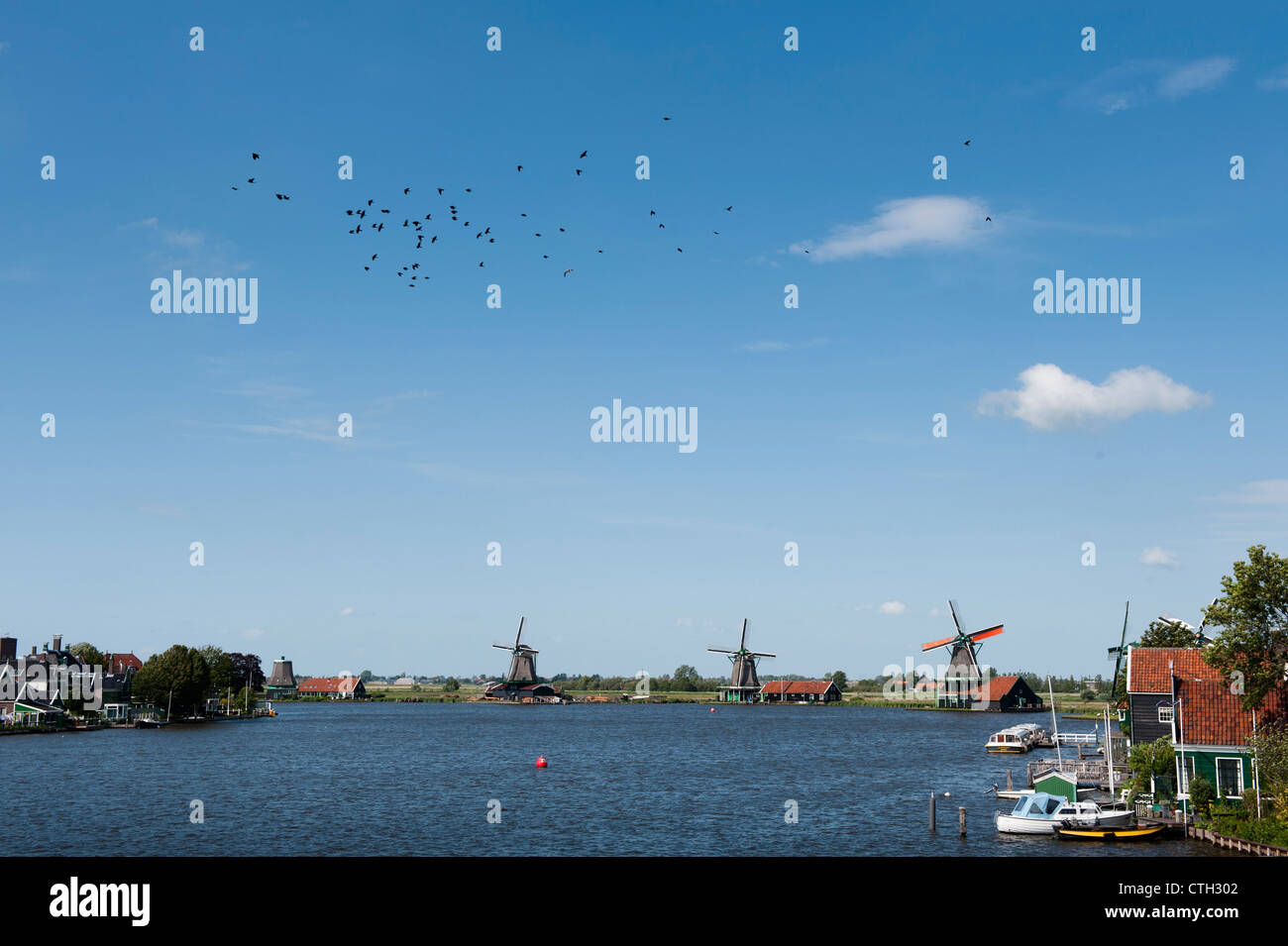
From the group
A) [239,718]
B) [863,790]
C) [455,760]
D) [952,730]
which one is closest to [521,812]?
[863,790]

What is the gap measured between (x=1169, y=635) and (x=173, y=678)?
14408 cm

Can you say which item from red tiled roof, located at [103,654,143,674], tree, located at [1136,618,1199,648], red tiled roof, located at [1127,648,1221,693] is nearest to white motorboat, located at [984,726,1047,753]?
tree, located at [1136,618,1199,648]

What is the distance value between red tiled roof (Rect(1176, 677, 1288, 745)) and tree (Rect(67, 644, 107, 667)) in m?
171

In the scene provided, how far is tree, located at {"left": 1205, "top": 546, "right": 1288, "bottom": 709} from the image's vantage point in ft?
155

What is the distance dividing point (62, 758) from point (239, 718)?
87.2 m

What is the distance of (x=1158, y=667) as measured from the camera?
63.0m

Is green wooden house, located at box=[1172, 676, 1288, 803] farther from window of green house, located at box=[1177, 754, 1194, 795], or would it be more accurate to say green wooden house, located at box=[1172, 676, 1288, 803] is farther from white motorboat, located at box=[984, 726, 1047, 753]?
white motorboat, located at box=[984, 726, 1047, 753]

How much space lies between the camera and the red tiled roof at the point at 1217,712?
51438 mm

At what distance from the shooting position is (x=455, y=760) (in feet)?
330

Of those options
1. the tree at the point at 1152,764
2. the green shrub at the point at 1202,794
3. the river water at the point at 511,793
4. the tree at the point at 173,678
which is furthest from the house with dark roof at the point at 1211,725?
the tree at the point at 173,678
